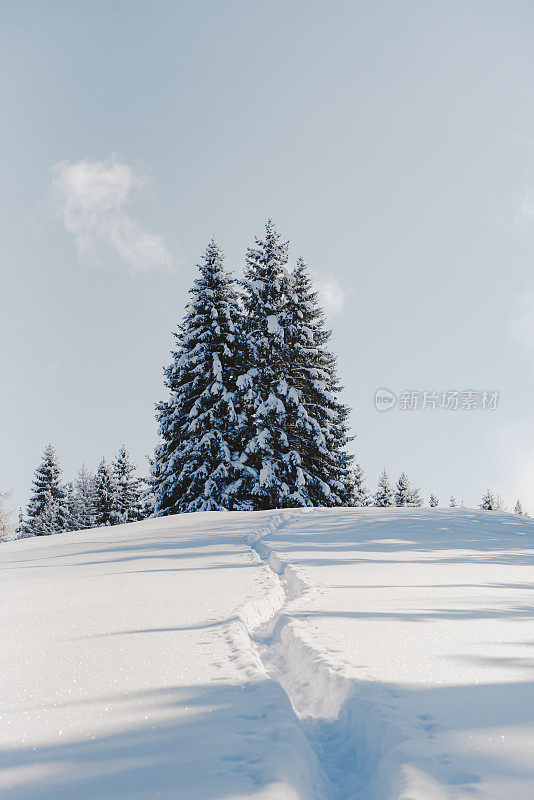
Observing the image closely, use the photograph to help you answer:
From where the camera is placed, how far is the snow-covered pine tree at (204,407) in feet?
59.8

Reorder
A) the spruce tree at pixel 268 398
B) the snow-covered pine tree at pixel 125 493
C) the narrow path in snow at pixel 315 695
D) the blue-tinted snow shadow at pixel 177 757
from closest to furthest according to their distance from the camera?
the blue-tinted snow shadow at pixel 177 757 < the narrow path in snow at pixel 315 695 < the spruce tree at pixel 268 398 < the snow-covered pine tree at pixel 125 493

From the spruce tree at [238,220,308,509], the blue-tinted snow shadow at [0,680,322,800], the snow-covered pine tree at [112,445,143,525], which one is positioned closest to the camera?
the blue-tinted snow shadow at [0,680,322,800]

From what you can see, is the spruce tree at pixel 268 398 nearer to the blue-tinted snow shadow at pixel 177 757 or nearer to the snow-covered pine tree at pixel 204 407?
the snow-covered pine tree at pixel 204 407

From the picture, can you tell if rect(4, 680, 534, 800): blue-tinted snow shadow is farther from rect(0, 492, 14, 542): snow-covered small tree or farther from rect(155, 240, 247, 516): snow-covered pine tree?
rect(0, 492, 14, 542): snow-covered small tree

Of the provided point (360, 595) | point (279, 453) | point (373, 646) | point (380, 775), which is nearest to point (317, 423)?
point (279, 453)

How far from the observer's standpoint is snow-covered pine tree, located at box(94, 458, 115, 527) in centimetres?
3419

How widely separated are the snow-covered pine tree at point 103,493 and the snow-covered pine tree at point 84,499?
107cm

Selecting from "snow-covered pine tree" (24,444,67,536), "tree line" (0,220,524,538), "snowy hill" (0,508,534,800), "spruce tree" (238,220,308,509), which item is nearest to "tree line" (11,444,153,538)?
"snow-covered pine tree" (24,444,67,536)

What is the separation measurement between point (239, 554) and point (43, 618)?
3744 mm

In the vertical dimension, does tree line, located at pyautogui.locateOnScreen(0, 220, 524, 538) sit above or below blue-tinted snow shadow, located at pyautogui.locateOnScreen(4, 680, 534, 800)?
above

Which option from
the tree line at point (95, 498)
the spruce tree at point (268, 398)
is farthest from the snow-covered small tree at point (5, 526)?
the spruce tree at point (268, 398)

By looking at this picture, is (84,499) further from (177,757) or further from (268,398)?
(177,757)

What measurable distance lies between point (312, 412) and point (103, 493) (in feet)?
68.3

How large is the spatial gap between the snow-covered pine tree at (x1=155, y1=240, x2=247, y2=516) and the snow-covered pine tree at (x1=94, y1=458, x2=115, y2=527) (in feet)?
49.2
